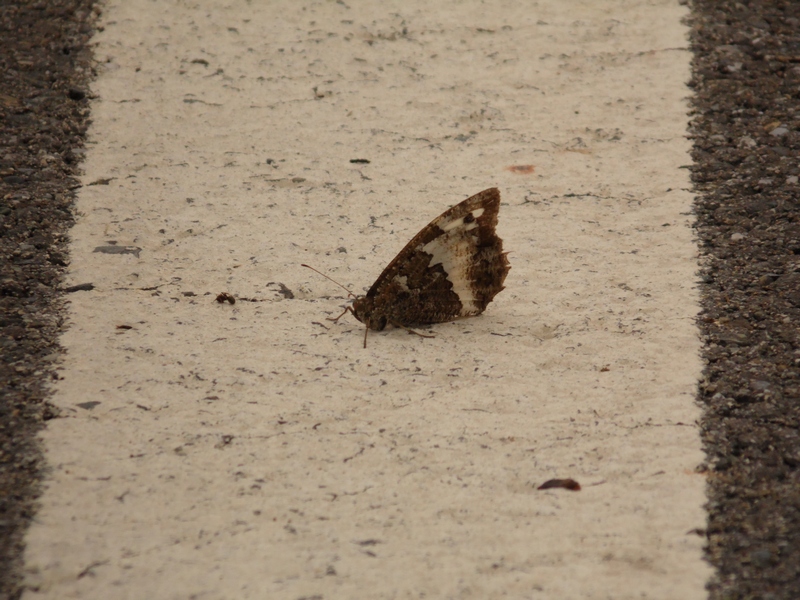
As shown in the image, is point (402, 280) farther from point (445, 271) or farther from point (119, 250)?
point (119, 250)

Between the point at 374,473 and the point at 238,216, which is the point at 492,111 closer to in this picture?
the point at 238,216

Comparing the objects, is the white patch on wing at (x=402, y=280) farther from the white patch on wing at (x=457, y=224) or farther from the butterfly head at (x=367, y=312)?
the white patch on wing at (x=457, y=224)

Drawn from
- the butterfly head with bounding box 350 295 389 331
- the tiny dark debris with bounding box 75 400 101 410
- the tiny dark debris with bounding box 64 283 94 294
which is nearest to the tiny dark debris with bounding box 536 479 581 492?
the butterfly head with bounding box 350 295 389 331

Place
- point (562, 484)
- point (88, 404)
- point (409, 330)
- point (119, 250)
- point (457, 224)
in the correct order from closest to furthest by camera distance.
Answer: point (562, 484)
point (88, 404)
point (457, 224)
point (409, 330)
point (119, 250)

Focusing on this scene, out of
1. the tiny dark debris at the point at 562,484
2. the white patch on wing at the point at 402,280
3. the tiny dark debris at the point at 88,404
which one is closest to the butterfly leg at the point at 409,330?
the white patch on wing at the point at 402,280

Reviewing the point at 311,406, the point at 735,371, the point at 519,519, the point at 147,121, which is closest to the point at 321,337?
the point at 311,406

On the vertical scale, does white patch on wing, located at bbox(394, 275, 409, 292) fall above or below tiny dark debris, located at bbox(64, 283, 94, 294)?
above

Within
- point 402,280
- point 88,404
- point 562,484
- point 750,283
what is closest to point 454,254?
point 402,280

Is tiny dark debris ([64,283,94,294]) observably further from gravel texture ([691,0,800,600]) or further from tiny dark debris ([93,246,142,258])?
gravel texture ([691,0,800,600])

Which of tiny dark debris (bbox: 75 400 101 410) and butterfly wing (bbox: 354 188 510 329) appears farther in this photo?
butterfly wing (bbox: 354 188 510 329)
